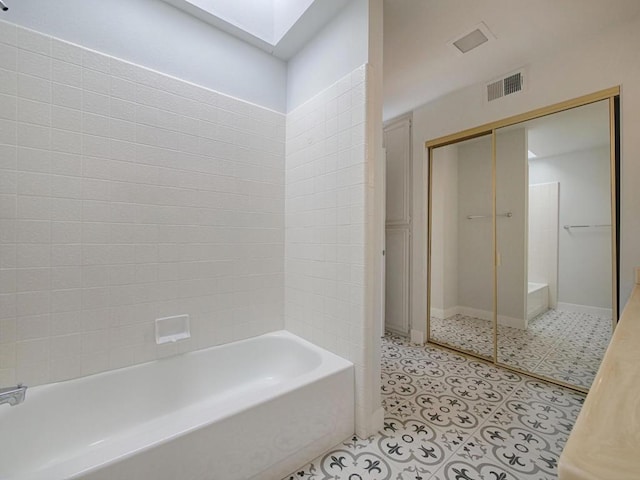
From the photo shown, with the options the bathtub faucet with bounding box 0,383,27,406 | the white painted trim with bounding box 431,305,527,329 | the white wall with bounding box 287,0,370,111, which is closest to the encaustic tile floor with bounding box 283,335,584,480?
the white painted trim with bounding box 431,305,527,329

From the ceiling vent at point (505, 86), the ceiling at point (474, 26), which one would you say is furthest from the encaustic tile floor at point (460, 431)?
the ceiling at point (474, 26)

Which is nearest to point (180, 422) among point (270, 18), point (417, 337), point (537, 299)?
point (417, 337)

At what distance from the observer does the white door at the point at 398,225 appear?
9.92 feet

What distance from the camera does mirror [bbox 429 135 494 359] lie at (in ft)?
8.95

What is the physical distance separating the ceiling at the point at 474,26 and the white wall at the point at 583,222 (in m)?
0.80

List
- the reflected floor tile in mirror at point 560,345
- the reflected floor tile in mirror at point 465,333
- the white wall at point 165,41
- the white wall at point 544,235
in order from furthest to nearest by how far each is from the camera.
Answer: the reflected floor tile in mirror at point 465,333 → the white wall at point 544,235 → the reflected floor tile in mirror at point 560,345 → the white wall at point 165,41

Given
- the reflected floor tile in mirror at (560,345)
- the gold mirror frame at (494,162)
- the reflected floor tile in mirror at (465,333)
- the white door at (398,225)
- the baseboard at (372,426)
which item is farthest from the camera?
the white door at (398,225)

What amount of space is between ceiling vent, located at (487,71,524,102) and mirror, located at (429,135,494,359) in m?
0.41

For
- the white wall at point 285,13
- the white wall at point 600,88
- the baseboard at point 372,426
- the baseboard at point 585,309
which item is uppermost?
the white wall at point 285,13

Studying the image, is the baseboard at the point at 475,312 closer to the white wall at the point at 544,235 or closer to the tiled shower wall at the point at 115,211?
the white wall at the point at 544,235

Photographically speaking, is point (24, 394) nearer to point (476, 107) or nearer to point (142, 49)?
point (142, 49)

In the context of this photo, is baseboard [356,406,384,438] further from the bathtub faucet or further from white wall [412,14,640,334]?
white wall [412,14,640,334]

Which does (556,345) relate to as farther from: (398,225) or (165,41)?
(165,41)

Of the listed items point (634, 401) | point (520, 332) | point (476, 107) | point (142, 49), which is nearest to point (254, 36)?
point (142, 49)
